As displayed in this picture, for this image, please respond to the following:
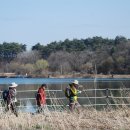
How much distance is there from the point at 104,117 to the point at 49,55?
124m

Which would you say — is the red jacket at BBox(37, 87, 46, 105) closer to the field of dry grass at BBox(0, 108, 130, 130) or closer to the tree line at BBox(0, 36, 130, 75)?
the field of dry grass at BBox(0, 108, 130, 130)

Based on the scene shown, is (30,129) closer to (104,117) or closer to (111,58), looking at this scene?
(104,117)

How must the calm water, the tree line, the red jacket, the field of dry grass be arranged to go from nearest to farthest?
Result: the field of dry grass
the red jacket
the calm water
the tree line

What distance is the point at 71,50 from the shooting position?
136m

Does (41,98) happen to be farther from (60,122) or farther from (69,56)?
(69,56)

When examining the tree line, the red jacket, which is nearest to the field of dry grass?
the red jacket

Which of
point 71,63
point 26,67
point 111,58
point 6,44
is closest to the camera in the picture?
point 111,58

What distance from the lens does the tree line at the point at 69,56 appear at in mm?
105562

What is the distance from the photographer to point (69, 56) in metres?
125

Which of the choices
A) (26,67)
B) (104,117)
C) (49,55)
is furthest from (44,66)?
(104,117)

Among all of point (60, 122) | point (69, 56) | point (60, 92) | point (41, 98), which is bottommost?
point (60, 92)

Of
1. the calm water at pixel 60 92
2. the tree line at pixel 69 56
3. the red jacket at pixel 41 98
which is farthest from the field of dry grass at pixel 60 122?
the tree line at pixel 69 56

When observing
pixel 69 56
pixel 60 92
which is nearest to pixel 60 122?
pixel 60 92

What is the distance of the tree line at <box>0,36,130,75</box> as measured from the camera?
10556 cm
